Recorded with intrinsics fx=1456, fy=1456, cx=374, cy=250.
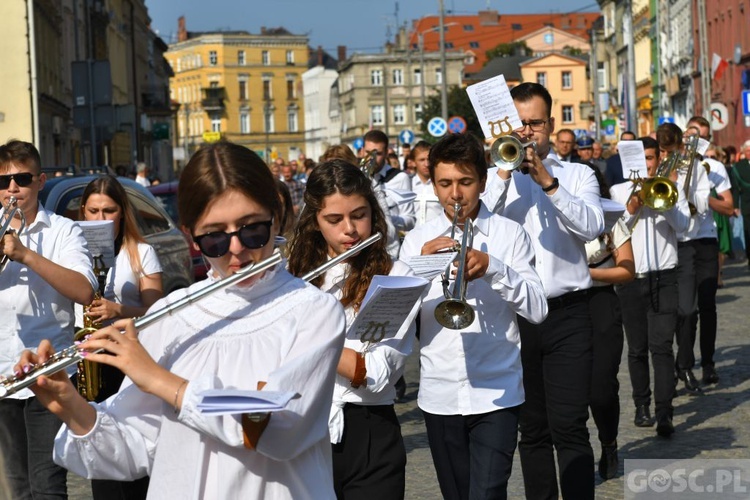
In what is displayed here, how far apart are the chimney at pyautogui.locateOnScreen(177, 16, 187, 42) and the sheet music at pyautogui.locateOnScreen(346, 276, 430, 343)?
181350mm

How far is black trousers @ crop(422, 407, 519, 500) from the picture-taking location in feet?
19.0

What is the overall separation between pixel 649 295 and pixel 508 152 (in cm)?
424

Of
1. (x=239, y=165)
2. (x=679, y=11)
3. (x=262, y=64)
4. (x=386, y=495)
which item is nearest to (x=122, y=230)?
(x=386, y=495)

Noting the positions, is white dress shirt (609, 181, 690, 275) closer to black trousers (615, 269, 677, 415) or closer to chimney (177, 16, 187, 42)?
black trousers (615, 269, 677, 415)

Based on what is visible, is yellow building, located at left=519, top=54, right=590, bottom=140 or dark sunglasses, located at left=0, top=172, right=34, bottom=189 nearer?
dark sunglasses, located at left=0, top=172, right=34, bottom=189

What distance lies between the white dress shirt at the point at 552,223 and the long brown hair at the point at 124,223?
1.77 meters

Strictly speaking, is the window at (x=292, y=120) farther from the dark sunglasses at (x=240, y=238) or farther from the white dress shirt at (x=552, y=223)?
the dark sunglasses at (x=240, y=238)

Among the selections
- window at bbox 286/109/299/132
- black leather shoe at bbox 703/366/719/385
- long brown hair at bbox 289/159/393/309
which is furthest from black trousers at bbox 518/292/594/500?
window at bbox 286/109/299/132

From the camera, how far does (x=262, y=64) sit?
177500 millimetres

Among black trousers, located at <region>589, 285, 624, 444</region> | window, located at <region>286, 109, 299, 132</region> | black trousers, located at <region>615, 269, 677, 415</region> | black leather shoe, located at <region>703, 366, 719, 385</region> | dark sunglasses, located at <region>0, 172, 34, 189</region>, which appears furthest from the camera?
window, located at <region>286, 109, 299, 132</region>

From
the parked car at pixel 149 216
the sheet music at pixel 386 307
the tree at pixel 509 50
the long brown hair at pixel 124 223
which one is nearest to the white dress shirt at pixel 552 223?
the long brown hair at pixel 124 223

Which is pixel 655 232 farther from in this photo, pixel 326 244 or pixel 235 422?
pixel 235 422

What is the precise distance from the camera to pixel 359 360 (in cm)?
518

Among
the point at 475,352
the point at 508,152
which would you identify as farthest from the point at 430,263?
the point at 508,152
